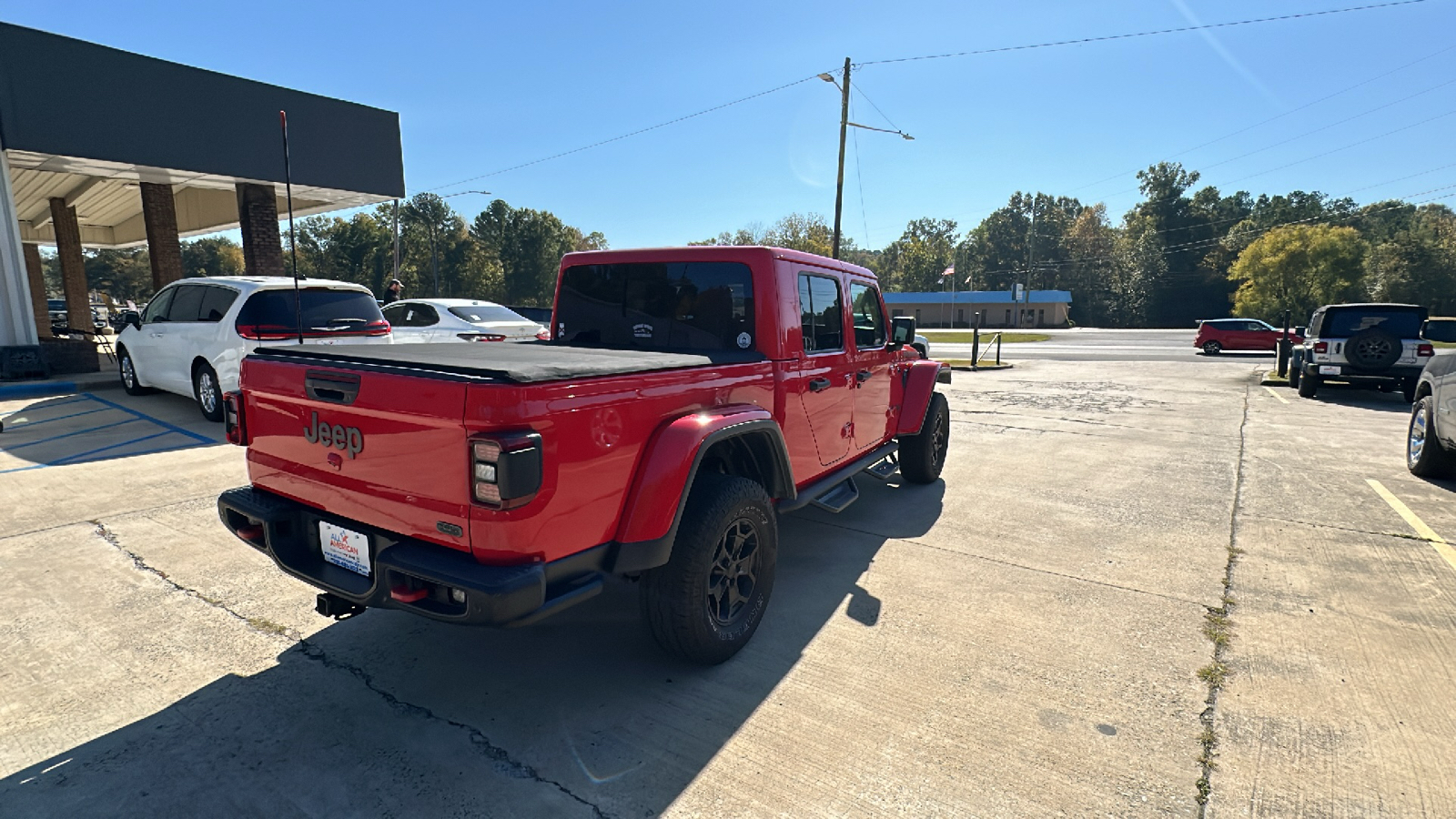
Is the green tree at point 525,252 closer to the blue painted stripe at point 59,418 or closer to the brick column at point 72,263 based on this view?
the brick column at point 72,263

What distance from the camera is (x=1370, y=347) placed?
11172 mm

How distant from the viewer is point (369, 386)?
8.21ft

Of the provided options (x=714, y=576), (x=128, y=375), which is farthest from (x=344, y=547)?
(x=128, y=375)

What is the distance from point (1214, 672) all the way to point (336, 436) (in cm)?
384

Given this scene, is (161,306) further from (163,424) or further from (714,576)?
(714,576)

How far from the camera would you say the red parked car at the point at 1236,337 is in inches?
1011

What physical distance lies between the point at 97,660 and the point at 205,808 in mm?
1457

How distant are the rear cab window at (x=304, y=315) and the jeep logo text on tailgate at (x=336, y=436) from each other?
5.77 metres

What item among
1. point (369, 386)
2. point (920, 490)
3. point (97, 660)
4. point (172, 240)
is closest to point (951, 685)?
point (369, 386)

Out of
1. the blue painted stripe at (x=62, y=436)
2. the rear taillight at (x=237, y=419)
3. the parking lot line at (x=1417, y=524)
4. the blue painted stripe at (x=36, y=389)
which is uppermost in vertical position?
the rear taillight at (x=237, y=419)

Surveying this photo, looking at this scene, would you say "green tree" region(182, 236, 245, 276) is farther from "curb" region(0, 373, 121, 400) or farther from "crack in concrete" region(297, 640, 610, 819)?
"crack in concrete" region(297, 640, 610, 819)

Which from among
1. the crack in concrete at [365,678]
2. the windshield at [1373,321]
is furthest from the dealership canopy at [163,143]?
the windshield at [1373,321]

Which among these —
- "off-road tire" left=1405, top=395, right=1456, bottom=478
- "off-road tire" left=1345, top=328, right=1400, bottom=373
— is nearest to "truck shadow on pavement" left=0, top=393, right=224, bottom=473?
"off-road tire" left=1405, top=395, right=1456, bottom=478

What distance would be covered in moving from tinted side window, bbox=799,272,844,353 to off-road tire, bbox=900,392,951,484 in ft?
5.51
